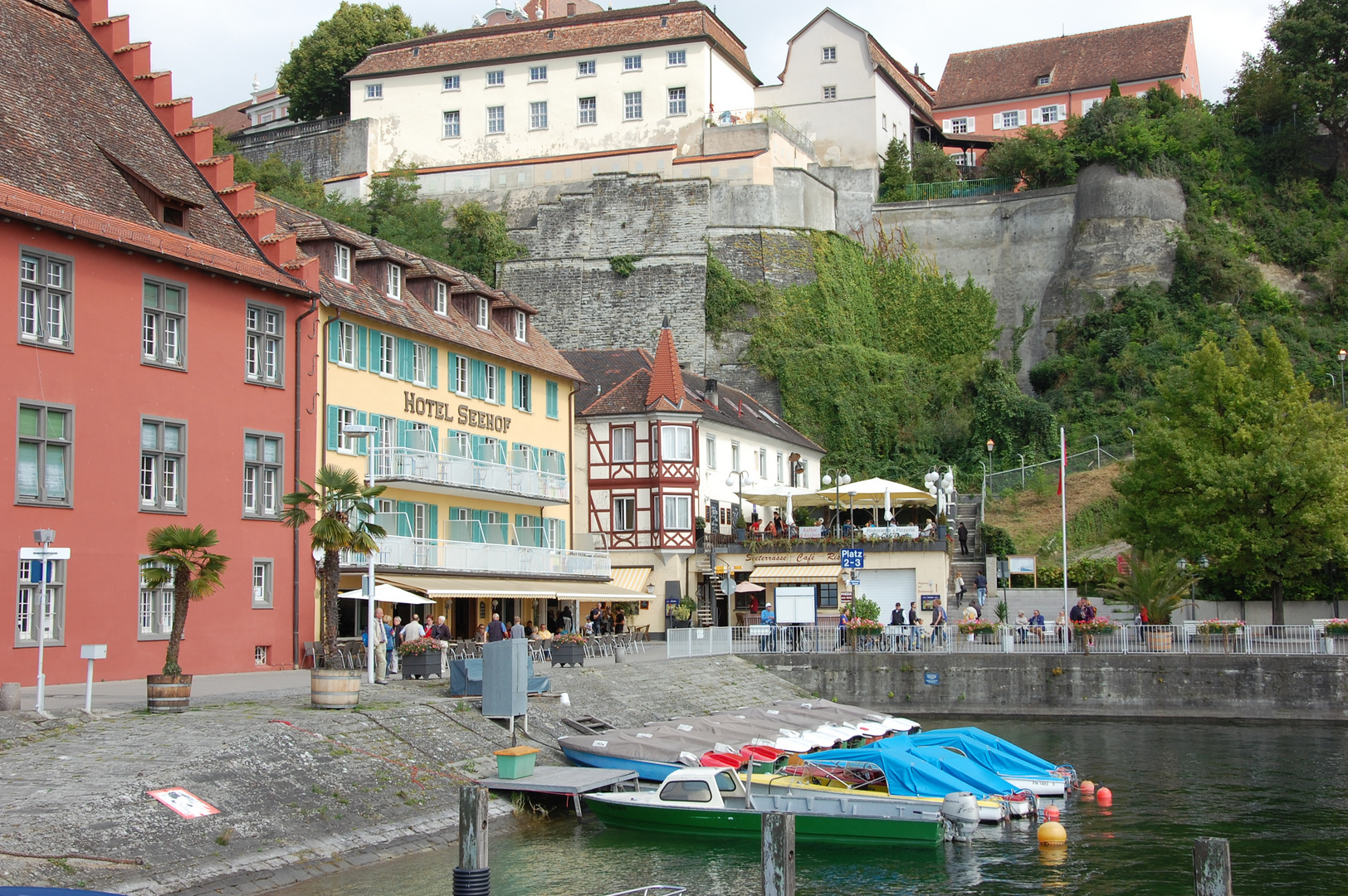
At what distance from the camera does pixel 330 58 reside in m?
82.8

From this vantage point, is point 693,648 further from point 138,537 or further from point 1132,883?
point 1132,883

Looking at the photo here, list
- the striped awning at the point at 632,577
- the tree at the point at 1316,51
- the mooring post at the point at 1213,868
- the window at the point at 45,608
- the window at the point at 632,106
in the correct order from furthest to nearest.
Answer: the window at the point at 632,106 < the tree at the point at 1316,51 < the striped awning at the point at 632,577 < the window at the point at 45,608 < the mooring post at the point at 1213,868

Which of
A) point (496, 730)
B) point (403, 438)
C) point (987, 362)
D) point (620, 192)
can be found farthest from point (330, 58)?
point (496, 730)

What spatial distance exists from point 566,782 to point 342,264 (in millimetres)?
19850

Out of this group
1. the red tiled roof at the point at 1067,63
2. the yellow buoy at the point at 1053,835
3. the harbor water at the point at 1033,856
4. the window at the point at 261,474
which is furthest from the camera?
the red tiled roof at the point at 1067,63

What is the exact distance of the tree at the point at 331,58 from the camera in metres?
82.8

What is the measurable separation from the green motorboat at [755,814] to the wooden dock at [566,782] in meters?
0.41

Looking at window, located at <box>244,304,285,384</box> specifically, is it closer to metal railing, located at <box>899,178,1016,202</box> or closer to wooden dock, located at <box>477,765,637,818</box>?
wooden dock, located at <box>477,765,637,818</box>

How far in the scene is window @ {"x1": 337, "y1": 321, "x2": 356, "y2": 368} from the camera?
3684 centimetres

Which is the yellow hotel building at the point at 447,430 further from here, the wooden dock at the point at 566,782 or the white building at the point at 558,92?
the white building at the point at 558,92

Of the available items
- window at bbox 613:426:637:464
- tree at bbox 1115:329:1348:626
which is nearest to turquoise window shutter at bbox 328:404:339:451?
window at bbox 613:426:637:464

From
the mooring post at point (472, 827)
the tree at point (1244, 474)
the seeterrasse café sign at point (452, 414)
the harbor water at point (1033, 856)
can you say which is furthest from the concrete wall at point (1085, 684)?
the mooring post at point (472, 827)

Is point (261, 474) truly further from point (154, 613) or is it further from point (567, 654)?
point (567, 654)

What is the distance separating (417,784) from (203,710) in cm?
366
